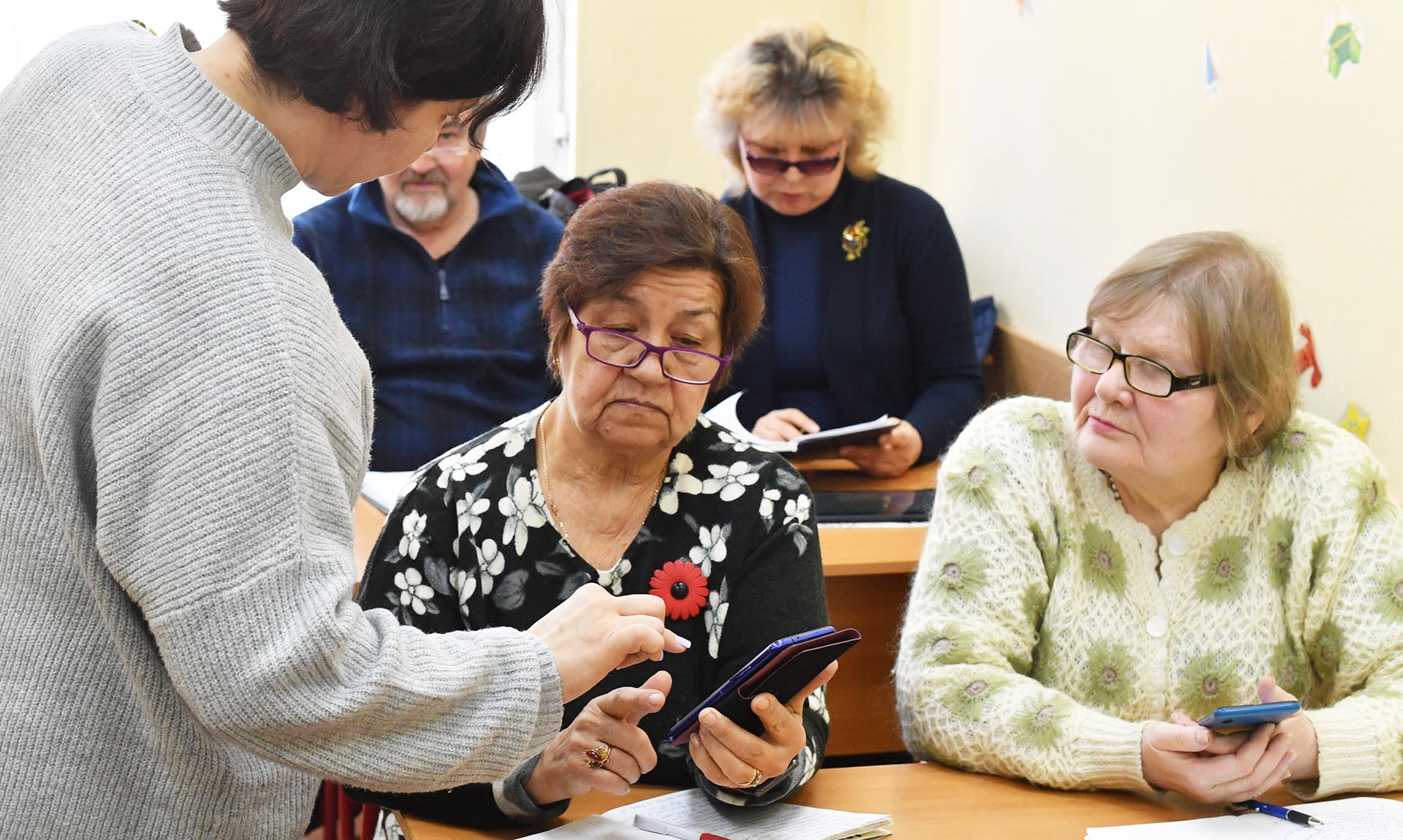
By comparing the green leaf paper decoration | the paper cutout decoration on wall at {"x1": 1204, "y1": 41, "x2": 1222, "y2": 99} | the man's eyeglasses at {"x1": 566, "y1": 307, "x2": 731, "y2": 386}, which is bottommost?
the man's eyeglasses at {"x1": 566, "y1": 307, "x2": 731, "y2": 386}

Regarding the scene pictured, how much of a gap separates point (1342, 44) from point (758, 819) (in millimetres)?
1608

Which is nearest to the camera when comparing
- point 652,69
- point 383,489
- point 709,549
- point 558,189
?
point 709,549

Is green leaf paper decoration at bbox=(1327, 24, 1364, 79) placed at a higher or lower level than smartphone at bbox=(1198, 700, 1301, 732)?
higher

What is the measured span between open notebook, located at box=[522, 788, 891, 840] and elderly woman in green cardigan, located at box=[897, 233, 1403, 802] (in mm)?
272

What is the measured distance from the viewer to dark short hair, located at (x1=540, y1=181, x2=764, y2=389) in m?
1.64

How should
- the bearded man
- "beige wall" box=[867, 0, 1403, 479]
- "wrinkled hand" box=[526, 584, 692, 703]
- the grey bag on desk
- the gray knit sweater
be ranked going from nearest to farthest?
the gray knit sweater
"wrinkled hand" box=[526, 584, 692, 703]
"beige wall" box=[867, 0, 1403, 479]
the bearded man
the grey bag on desk

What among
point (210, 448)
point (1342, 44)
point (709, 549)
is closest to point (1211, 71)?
point (1342, 44)

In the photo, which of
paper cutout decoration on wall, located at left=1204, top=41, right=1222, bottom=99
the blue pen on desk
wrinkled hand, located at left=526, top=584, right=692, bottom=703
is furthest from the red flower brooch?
paper cutout decoration on wall, located at left=1204, top=41, right=1222, bottom=99

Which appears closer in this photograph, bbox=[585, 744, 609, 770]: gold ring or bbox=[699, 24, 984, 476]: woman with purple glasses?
bbox=[585, 744, 609, 770]: gold ring

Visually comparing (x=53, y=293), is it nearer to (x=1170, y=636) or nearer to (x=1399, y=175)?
(x=1170, y=636)

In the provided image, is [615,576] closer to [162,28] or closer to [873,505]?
[873,505]

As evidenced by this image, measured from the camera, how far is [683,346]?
1681mm

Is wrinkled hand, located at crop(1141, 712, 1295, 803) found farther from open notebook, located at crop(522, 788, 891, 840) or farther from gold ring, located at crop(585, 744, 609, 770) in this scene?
gold ring, located at crop(585, 744, 609, 770)

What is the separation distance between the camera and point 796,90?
3.04 meters
